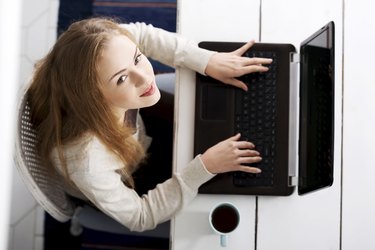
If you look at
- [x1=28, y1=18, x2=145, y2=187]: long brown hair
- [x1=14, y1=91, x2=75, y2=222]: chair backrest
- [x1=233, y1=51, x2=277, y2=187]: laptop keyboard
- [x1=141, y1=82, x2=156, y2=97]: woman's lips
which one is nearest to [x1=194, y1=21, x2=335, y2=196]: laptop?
[x1=233, y1=51, x2=277, y2=187]: laptop keyboard

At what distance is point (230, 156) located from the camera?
1062mm

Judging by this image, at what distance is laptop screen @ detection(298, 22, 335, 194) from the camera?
3.18ft

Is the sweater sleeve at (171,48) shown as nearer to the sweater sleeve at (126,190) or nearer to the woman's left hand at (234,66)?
the woman's left hand at (234,66)

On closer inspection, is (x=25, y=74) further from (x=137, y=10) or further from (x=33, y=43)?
(x=137, y=10)

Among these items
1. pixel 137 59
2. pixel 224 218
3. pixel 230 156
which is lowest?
pixel 224 218

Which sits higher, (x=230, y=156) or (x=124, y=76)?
(x=124, y=76)

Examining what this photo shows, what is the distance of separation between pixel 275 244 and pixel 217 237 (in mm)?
138

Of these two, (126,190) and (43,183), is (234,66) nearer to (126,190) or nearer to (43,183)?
(126,190)

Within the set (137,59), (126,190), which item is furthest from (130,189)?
(137,59)

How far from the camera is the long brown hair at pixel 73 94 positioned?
0.96 metres

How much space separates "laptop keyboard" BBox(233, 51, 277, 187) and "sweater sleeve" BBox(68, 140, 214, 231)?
11cm

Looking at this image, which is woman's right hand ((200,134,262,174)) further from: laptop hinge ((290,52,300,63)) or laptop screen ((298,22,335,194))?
laptop hinge ((290,52,300,63))

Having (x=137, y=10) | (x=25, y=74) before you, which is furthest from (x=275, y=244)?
(x=25, y=74)

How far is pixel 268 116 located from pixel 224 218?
0.26 metres
